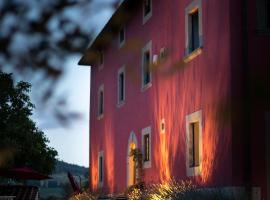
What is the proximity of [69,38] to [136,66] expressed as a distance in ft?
1.88

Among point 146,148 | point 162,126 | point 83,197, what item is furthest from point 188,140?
point 83,197

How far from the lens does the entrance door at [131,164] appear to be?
67.1 feet

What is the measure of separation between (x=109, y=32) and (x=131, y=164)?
19.1m

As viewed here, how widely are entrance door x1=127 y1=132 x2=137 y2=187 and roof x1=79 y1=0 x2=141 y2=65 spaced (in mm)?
18430

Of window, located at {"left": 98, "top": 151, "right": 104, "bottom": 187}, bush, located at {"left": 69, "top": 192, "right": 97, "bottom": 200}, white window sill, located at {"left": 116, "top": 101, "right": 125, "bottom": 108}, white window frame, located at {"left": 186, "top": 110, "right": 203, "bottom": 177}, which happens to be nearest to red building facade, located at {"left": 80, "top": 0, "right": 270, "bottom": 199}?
white window frame, located at {"left": 186, "top": 110, "right": 203, "bottom": 177}

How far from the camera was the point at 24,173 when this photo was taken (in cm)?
2002

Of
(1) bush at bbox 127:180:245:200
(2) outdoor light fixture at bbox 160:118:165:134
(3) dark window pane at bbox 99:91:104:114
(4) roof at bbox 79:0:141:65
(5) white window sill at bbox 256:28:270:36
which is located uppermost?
(3) dark window pane at bbox 99:91:104:114

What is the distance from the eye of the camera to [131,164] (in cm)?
2084

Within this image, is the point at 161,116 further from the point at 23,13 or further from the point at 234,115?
the point at 23,13

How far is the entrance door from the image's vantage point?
67.1 ft

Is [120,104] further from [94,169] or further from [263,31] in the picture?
[263,31]

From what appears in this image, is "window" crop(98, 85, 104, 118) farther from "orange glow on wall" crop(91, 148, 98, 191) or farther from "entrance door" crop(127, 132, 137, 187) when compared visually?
"entrance door" crop(127, 132, 137, 187)

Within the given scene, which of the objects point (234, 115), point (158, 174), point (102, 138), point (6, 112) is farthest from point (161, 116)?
point (6, 112)

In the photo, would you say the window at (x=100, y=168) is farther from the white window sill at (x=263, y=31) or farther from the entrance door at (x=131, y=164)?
the white window sill at (x=263, y=31)
